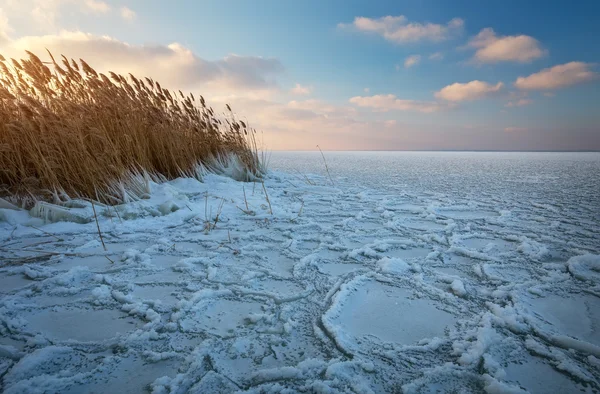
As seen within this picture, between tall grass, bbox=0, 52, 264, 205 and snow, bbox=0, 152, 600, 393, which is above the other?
tall grass, bbox=0, 52, 264, 205

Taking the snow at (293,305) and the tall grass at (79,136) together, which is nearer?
the snow at (293,305)

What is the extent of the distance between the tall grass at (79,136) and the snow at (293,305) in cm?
33

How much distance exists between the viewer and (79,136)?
8.18ft

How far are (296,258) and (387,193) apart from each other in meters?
2.52

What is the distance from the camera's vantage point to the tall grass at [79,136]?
242cm

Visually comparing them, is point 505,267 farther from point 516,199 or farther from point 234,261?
point 516,199

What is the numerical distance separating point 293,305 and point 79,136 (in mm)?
2481

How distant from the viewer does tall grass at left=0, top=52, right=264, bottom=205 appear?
242 centimetres

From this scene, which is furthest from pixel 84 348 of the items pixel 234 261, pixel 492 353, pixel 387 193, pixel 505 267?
pixel 387 193

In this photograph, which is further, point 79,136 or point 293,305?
point 79,136

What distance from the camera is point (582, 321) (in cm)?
105

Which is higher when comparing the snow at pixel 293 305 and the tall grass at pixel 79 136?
the tall grass at pixel 79 136

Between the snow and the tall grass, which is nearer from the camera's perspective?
the snow

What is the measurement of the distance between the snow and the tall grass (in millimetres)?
326
